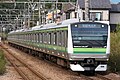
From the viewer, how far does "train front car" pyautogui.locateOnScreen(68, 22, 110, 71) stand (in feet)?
54.5

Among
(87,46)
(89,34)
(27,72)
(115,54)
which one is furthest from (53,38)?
(87,46)

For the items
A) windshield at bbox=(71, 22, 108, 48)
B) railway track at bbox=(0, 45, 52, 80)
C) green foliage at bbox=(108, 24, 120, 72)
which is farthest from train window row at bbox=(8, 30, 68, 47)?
green foliage at bbox=(108, 24, 120, 72)

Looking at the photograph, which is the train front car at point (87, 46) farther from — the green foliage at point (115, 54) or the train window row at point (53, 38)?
the green foliage at point (115, 54)

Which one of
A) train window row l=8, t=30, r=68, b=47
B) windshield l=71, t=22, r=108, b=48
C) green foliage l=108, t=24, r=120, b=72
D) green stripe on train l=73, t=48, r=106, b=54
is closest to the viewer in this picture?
green stripe on train l=73, t=48, r=106, b=54

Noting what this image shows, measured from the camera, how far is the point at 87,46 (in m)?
16.6

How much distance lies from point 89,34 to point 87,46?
61 centimetres

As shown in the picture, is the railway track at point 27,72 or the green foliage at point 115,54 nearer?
the railway track at point 27,72

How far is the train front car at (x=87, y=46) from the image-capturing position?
16625mm

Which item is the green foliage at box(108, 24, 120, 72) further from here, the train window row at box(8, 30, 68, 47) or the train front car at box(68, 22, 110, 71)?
the train window row at box(8, 30, 68, 47)

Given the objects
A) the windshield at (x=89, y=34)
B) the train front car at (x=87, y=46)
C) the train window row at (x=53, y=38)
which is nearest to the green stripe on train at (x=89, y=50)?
the train front car at (x=87, y=46)

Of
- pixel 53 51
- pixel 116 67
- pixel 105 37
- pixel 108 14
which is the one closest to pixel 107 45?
pixel 105 37

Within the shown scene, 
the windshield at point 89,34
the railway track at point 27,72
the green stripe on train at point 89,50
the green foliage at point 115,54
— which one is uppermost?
the windshield at point 89,34

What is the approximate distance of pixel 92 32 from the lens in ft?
55.6

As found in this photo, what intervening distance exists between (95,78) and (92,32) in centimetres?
210
